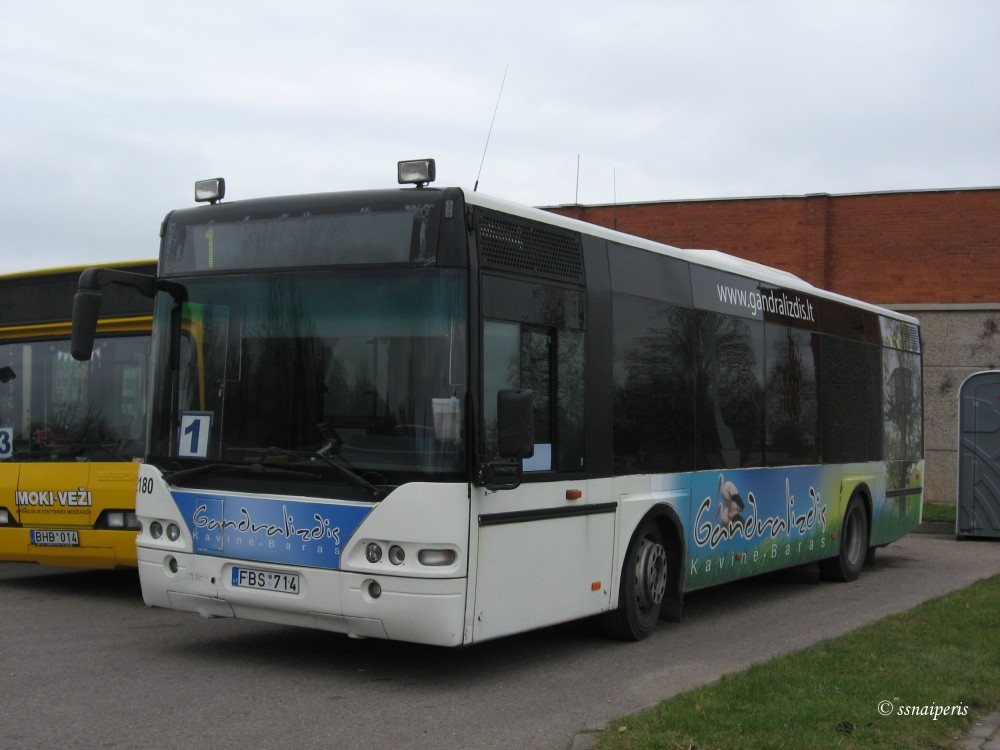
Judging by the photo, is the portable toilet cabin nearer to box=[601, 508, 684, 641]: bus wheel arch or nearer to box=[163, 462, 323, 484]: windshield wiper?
box=[601, 508, 684, 641]: bus wheel arch

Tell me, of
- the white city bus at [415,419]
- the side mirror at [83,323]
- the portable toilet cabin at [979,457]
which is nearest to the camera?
the white city bus at [415,419]

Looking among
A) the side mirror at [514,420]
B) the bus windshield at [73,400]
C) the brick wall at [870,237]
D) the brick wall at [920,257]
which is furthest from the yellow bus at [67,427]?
the brick wall at [920,257]

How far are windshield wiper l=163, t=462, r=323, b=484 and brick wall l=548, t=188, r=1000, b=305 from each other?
17067 millimetres

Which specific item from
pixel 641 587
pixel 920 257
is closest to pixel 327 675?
pixel 641 587

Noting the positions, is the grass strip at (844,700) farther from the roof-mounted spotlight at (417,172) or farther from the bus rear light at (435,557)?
the roof-mounted spotlight at (417,172)

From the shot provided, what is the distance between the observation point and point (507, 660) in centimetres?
858

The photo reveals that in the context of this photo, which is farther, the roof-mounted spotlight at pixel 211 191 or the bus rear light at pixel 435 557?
the roof-mounted spotlight at pixel 211 191

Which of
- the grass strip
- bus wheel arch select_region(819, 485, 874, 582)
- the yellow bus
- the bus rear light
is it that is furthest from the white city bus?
bus wheel arch select_region(819, 485, 874, 582)

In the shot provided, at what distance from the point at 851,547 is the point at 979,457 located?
6.26 meters

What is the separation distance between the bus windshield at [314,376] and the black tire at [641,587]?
249 cm

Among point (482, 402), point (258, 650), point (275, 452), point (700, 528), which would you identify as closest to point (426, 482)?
point (482, 402)

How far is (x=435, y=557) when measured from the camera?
23.5 ft

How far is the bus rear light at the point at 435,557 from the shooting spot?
23.4ft

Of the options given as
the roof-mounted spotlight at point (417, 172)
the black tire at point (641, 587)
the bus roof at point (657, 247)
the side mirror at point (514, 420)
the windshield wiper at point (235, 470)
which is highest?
the roof-mounted spotlight at point (417, 172)
